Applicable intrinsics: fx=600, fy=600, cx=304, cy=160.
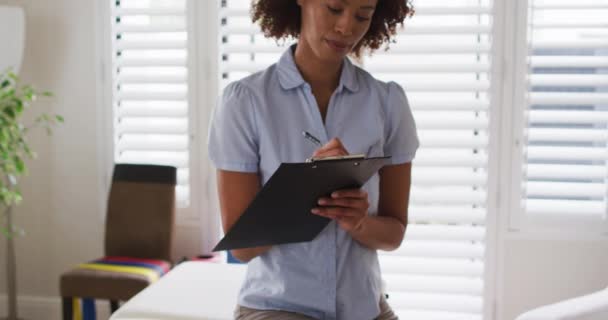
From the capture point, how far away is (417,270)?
2832 mm

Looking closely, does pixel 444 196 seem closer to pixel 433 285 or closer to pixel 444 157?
pixel 444 157

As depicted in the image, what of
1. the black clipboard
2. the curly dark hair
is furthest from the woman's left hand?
the curly dark hair

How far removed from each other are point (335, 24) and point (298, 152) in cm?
26

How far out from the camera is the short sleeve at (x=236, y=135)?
1.18 metres

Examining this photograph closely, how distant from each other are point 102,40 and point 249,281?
222cm

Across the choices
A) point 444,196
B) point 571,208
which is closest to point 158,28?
point 444,196

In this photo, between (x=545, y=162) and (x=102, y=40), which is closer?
(x=545, y=162)

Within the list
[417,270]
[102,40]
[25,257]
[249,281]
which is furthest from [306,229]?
[25,257]

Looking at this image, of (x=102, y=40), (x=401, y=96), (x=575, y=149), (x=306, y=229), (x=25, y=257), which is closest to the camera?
(x=306, y=229)

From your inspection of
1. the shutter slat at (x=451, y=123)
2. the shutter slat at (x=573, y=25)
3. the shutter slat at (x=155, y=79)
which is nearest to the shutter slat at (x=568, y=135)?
the shutter slat at (x=451, y=123)

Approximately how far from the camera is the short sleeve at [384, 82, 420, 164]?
4.16ft

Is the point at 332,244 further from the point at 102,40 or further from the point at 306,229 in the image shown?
the point at 102,40

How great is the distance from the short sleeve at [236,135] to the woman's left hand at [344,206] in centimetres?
19

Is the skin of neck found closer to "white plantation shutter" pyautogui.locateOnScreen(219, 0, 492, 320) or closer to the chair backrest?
"white plantation shutter" pyautogui.locateOnScreen(219, 0, 492, 320)
